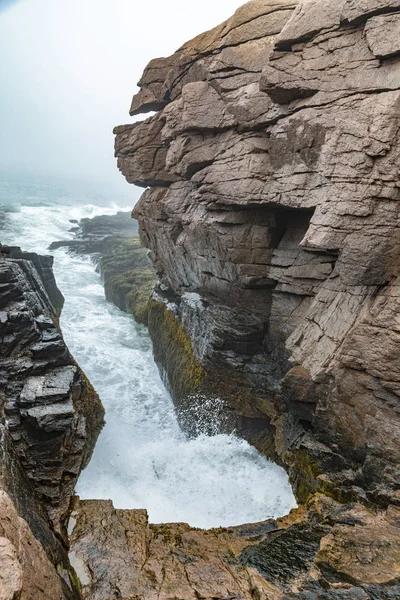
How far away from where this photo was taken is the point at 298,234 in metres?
19.0

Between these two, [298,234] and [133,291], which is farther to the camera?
[133,291]

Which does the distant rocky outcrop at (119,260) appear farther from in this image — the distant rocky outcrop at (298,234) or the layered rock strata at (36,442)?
the layered rock strata at (36,442)

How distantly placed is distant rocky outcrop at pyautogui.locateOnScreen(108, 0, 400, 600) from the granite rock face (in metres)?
0.07

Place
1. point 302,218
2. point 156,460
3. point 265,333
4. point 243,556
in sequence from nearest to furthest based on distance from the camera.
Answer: point 243,556 → point 302,218 → point 156,460 → point 265,333

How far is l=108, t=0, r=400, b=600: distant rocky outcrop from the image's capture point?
44.4 feet

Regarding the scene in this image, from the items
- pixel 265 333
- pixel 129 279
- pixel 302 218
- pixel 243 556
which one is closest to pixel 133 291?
pixel 129 279

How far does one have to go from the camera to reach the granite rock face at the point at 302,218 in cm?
1369

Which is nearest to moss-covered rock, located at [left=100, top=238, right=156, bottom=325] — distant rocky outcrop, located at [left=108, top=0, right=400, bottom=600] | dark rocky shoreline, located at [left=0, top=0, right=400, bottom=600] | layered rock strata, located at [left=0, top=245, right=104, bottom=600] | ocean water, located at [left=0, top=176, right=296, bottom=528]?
ocean water, located at [left=0, top=176, right=296, bottom=528]

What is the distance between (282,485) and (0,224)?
2781 inches

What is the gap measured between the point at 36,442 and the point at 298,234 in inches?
592

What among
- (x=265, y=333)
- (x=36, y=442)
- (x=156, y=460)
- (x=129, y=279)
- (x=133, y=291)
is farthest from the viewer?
(x=129, y=279)

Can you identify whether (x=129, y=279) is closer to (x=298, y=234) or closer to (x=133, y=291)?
(x=133, y=291)

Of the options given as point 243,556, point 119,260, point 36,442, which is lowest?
point 119,260

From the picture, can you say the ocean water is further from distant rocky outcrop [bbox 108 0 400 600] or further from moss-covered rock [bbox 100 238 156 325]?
moss-covered rock [bbox 100 238 156 325]
